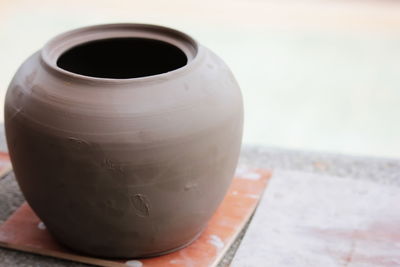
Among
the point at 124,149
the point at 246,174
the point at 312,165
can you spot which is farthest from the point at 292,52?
the point at 124,149

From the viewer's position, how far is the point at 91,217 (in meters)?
1.81

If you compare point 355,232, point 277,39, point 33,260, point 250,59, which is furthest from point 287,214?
point 277,39

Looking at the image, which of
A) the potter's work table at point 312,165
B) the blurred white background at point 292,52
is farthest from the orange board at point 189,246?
the blurred white background at point 292,52

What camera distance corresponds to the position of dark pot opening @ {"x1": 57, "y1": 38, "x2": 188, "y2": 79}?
6.94ft

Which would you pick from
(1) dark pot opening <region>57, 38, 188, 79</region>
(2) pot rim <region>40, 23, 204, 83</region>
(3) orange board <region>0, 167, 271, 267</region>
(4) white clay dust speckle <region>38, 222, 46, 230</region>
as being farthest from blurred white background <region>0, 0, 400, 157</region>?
(4) white clay dust speckle <region>38, 222, 46, 230</region>

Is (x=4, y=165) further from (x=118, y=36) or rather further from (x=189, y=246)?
(x=189, y=246)

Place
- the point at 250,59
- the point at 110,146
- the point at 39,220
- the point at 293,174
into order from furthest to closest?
the point at 250,59 → the point at 293,174 → the point at 39,220 → the point at 110,146

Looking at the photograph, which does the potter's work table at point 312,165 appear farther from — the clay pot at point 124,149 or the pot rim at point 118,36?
the pot rim at point 118,36

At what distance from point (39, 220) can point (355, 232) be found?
1000 mm

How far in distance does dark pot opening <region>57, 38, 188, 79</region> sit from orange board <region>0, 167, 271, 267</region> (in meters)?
0.49

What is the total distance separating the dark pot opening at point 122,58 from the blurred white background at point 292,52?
3.15ft

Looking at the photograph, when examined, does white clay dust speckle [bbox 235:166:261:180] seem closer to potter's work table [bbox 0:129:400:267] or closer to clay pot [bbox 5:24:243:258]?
potter's work table [bbox 0:129:400:267]

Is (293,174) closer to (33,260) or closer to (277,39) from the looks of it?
(33,260)

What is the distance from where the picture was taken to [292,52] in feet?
13.8
